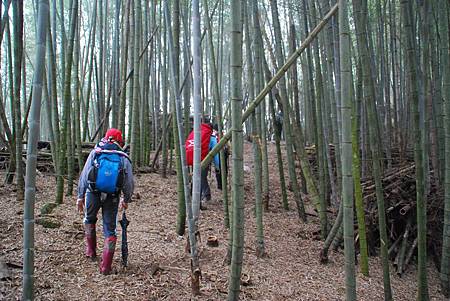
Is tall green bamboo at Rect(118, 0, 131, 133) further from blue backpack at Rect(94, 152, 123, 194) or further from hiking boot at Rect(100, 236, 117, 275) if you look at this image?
hiking boot at Rect(100, 236, 117, 275)

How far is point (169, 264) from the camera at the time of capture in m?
2.87

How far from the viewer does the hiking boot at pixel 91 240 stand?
2.80 m

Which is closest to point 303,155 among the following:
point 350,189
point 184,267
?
point 184,267

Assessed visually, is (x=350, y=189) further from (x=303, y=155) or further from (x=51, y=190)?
(x=51, y=190)

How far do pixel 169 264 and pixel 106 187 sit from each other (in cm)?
72

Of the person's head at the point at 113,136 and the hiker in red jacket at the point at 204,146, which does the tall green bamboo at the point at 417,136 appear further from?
the hiker in red jacket at the point at 204,146

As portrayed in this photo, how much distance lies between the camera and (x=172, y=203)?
469cm

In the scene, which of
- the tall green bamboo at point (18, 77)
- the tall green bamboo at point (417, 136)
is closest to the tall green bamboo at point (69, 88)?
the tall green bamboo at point (18, 77)

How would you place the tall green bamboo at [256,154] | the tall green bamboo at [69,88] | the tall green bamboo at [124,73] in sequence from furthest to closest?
the tall green bamboo at [124,73]
the tall green bamboo at [69,88]
the tall green bamboo at [256,154]

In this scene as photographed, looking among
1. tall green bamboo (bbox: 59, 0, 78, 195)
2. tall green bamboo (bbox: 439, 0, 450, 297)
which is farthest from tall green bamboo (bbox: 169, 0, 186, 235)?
tall green bamboo (bbox: 439, 0, 450, 297)

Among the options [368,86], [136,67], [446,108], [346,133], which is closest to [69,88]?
[136,67]

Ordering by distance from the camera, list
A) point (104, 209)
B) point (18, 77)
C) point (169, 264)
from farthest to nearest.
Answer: point (18, 77)
point (169, 264)
point (104, 209)

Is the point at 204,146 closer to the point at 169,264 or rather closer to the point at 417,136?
the point at 169,264

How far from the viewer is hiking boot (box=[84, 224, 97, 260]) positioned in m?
2.80
